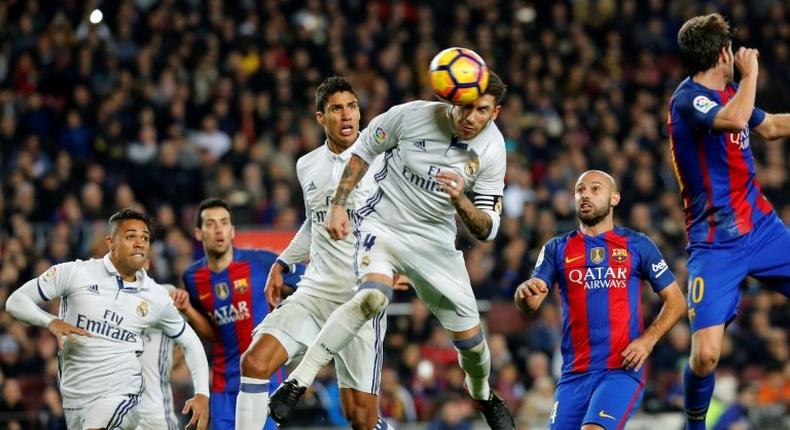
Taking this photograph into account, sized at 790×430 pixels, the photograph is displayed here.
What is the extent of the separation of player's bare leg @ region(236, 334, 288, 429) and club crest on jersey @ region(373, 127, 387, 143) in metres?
1.55

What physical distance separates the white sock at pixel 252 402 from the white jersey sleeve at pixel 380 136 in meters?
1.67

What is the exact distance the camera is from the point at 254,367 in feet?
27.7

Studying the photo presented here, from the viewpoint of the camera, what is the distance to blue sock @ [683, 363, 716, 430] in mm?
8094

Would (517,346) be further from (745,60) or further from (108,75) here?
(745,60)

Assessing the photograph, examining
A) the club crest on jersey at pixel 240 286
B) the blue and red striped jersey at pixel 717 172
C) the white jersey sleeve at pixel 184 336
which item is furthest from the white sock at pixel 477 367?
the club crest on jersey at pixel 240 286

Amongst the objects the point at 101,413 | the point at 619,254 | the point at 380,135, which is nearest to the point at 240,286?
the point at 101,413

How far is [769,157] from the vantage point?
1881 centimetres

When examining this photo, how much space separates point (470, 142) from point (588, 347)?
1.57 m

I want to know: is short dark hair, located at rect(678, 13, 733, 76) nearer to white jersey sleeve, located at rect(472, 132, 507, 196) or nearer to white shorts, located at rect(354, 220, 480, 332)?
white jersey sleeve, located at rect(472, 132, 507, 196)

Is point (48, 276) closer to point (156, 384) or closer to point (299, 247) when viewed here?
point (156, 384)

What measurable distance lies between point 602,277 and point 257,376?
240 cm

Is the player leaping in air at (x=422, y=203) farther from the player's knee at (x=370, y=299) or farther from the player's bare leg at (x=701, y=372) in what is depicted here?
the player's bare leg at (x=701, y=372)

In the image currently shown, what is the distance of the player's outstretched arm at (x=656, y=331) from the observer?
8125mm

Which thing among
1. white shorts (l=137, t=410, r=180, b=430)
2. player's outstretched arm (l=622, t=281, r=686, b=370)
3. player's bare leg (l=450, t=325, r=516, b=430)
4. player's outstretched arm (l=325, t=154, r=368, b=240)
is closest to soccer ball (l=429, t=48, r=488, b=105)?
player's outstretched arm (l=325, t=154, r=368, b=240)
